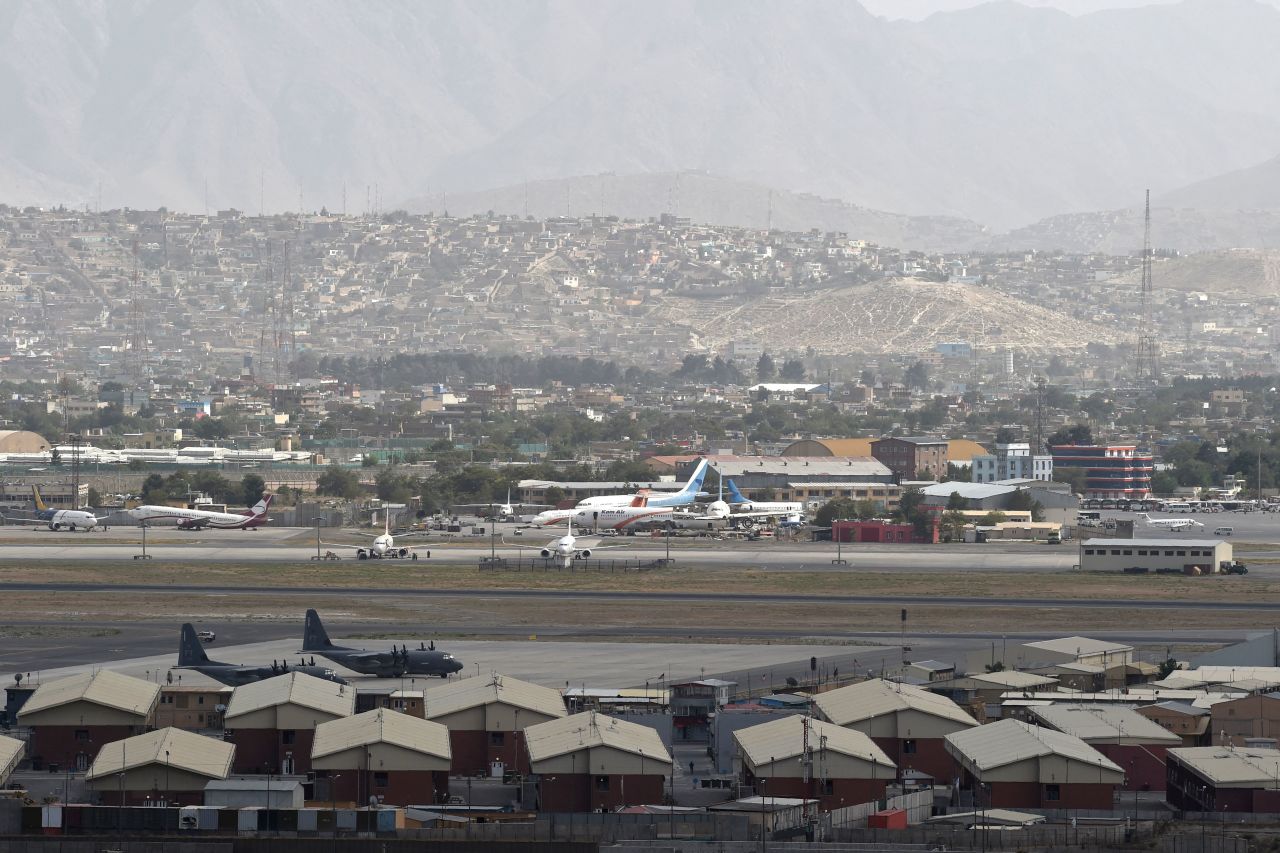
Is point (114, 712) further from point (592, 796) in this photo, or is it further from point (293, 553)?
point (293, 553)

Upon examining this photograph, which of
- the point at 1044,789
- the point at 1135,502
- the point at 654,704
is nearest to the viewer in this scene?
the point at 1044,789

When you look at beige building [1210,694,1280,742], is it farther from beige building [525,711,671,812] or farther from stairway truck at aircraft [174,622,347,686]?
stairway truck at aircraft [174,622,347,686]

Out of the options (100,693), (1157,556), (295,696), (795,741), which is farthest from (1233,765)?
(1157,556)

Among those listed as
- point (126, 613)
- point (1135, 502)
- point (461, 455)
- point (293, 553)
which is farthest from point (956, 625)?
point (461, 455)

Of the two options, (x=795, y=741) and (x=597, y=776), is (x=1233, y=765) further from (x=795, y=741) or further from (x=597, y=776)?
(x=597, y=776)

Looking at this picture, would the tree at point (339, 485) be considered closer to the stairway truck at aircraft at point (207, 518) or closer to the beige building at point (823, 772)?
the stairway truck at aircraft at point (207, 518)

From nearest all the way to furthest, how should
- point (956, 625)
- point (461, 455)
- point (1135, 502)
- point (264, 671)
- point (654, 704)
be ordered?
point (654, 704)
point (264, 671)
point (956, 625)
point (1135, 502)
point (461, 455)
